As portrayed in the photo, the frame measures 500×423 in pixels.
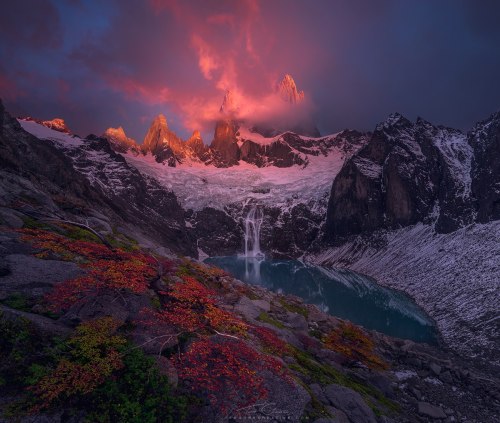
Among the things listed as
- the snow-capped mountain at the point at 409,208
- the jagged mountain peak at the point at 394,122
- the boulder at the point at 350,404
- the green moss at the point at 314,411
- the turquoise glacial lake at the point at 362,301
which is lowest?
the green moss at the point at 314,411

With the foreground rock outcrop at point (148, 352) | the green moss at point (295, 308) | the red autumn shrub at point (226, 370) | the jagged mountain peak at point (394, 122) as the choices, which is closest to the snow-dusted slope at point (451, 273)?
the green moss at point (295, 308)

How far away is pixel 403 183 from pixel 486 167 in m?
39.6

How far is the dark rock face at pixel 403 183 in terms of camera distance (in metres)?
119

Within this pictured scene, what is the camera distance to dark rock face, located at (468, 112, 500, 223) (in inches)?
3642

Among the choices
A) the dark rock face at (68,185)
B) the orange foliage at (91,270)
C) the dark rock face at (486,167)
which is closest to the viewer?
the orange foliage at (91,270)

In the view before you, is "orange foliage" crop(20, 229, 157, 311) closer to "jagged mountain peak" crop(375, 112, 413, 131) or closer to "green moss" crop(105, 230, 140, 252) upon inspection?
"green moss" crop(105, 230, 140, 252)

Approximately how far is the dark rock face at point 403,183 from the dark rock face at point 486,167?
12.5 ft

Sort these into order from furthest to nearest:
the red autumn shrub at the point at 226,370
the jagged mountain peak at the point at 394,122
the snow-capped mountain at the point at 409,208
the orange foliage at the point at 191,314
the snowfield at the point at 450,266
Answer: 1. the jagged mountain peak at the point at 394,122
2. the snow-capped mountain at the point at 409,208
3. the snowfield at the point at 450,266
4. the orange foliage at the point at 191,314
5. the red autumn shrub at the point at 226,370

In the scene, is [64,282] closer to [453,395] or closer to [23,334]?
[23,334]

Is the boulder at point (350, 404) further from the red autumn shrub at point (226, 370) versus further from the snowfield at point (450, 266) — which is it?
the snowfield at point (450, 266)

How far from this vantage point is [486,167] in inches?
4250

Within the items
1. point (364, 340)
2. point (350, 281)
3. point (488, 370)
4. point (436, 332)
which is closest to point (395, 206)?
point (350, 281)

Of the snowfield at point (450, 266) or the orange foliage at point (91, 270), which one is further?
the snowfield at point (450, 266)

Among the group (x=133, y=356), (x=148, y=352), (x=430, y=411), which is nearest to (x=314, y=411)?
(x=148, y=352)
